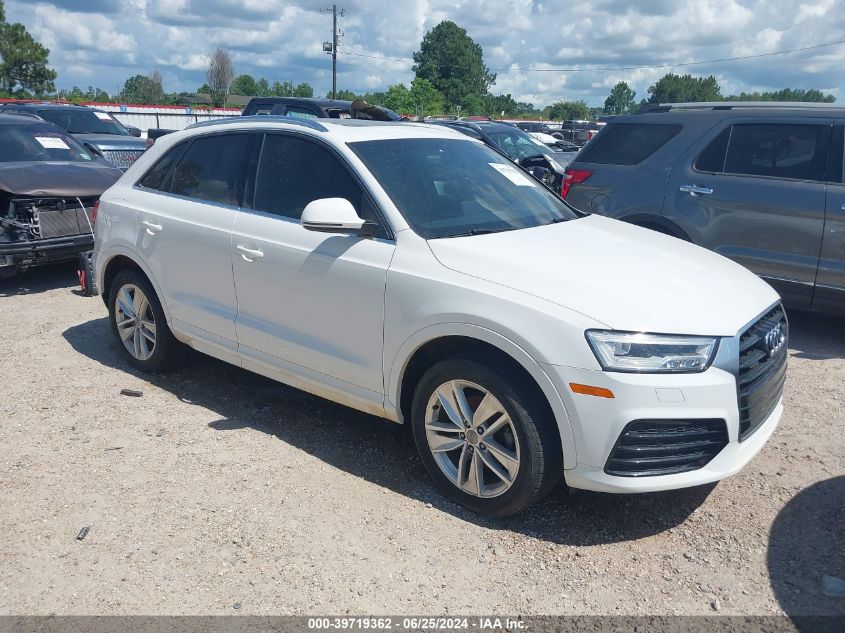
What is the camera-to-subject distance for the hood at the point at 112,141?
43.9ft

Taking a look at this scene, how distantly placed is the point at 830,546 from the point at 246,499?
2.72 m

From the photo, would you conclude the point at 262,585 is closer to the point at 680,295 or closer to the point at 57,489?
the point at 57,489

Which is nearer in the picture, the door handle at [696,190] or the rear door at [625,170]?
the door handle at [696,190]

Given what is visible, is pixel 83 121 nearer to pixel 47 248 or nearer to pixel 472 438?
pixel 47 248

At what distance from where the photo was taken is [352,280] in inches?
150

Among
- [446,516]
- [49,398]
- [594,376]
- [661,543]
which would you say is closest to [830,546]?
[661,543]

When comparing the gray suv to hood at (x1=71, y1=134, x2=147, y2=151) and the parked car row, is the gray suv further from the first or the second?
hood at (x1=71, y1=134, x2=147, y2=151)

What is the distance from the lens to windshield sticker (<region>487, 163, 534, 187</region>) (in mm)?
4660

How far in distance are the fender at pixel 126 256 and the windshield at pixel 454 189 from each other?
180 centimetres

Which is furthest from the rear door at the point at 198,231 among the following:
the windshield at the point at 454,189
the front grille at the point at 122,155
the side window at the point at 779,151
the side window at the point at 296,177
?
the front grille at the point at 122,155

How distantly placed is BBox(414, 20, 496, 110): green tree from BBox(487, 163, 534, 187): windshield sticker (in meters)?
107

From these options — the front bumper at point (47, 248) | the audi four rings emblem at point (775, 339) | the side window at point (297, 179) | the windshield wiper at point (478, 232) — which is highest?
the side window at point (297, 179)

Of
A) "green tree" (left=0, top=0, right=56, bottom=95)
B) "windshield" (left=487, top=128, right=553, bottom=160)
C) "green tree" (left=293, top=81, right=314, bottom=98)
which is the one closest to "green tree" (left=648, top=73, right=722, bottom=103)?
"green tree" (left=293, top=81, right=314, bottom=98)

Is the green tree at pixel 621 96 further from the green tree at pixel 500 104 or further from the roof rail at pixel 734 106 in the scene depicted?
the roof rail at pixel 734 106
